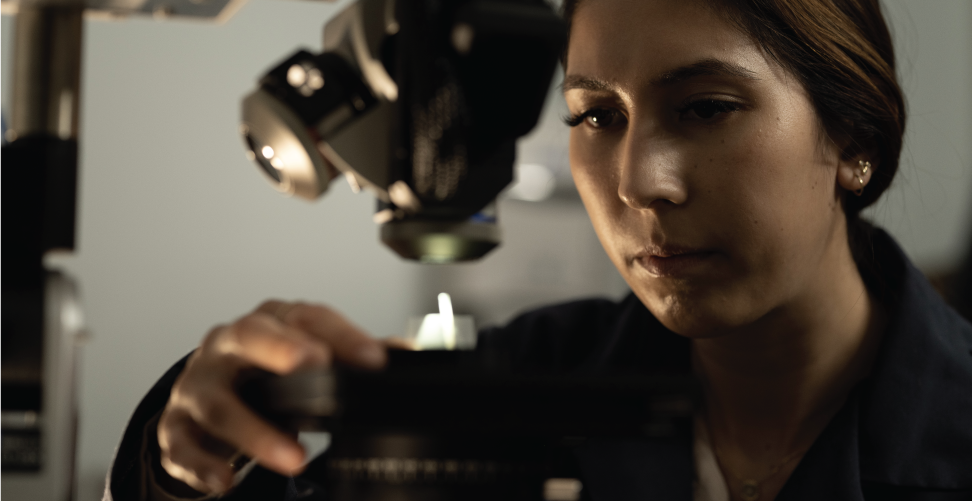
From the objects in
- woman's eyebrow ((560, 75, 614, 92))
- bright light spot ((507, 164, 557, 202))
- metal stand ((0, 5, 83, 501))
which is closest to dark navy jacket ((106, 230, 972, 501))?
metal stand ((0, 5, 83, 501))

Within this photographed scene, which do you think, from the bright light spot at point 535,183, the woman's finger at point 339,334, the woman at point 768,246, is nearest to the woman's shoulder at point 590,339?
the woman at point 768,246

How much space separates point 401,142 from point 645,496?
702 mm

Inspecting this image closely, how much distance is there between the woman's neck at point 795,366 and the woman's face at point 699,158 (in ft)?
0.43

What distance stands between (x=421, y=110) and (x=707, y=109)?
17.6 inches

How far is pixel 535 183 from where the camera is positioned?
10.0ft

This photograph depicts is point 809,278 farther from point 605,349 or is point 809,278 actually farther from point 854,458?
point 605,349

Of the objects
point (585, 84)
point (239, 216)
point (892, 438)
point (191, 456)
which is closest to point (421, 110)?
point (191, 456)

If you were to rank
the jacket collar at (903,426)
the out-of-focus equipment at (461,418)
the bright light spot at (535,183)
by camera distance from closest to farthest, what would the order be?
the out-of-focus equipment at (461,418) → the jacket collar at (903,426) → the bright light spot at (535,183)

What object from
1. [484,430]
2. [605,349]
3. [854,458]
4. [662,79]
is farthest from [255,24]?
[484,430]

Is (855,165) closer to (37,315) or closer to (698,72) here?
(698,72)

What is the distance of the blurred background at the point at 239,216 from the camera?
8.45 feet

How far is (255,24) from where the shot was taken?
2857 millimetres

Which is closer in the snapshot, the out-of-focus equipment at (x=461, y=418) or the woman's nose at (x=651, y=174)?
the out-of-focus equipment at (x=461, y=418)

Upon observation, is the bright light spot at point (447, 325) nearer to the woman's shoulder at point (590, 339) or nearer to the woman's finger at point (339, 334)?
the woman's finger at point (339, 334)
